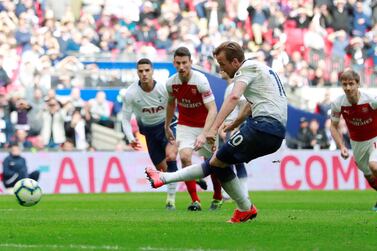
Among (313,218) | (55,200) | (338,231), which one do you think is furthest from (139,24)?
(338,231)

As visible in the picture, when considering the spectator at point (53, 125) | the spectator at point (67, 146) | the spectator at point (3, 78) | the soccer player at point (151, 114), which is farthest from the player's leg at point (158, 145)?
the spectator at point (3, 78)

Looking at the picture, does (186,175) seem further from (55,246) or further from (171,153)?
(171,153)

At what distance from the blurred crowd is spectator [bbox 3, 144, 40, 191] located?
1566 millimetres

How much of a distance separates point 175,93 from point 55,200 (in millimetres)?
5796

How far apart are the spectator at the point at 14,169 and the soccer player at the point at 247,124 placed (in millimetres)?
12950

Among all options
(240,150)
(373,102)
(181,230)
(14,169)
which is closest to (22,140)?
(14,169)

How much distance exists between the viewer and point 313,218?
15.3 metres

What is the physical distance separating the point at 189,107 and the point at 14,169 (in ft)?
29.5

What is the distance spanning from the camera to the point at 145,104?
19.3 meters

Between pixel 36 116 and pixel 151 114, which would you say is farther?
pixel 36 116

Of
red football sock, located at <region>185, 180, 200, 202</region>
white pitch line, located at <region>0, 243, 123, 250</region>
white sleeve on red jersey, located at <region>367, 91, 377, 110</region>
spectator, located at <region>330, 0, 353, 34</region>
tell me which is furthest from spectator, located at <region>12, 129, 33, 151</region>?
white pitch line, located at <region>0, 243, 123, 250</region>

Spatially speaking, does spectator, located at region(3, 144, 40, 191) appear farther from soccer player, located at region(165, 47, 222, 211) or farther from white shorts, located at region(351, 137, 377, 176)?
white shorts, located at region(351, 137, 377, 176)

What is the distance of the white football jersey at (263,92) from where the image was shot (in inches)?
523

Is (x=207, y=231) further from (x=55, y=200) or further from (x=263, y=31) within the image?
(x=263, y=31)
